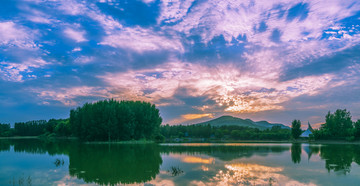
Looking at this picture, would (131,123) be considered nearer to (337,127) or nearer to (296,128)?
(296,128)

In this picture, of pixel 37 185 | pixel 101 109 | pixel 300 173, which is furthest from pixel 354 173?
pixel 101 109

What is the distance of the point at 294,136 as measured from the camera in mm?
99375

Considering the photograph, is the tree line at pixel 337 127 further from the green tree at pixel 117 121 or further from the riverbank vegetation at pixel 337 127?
the green tree at pixel 117 121

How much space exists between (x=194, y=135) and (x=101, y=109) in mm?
91352

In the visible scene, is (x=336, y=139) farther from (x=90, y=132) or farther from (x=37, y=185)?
(x=37, y=185)

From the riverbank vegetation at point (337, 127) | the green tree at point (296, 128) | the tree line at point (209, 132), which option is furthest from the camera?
the tree line at point (209, 132)

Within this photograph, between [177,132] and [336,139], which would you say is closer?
[336,139]

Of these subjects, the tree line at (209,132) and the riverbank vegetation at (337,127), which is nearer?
the riverbank vegetation at (337,127)

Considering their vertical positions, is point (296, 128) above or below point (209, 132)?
above

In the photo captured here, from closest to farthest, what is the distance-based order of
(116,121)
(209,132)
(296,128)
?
1. (116,121)
2. (296,128)
3. (209,132)

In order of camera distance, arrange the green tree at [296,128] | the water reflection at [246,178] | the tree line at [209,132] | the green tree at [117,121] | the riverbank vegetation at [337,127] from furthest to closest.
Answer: the tree line at [209,132], the green tree at [296,128], the riverbank vegetation at [337,127], the green tree at [117,121], the water reflection at [246,178]

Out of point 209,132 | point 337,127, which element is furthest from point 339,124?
point 209,132

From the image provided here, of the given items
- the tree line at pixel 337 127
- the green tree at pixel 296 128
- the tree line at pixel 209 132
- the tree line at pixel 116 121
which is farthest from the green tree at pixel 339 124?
the tree line at pixel 116 121

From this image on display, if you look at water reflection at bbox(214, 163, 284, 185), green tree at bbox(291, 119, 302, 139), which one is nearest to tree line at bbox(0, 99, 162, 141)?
green tree at bbox(291, 119, 302, 139)
